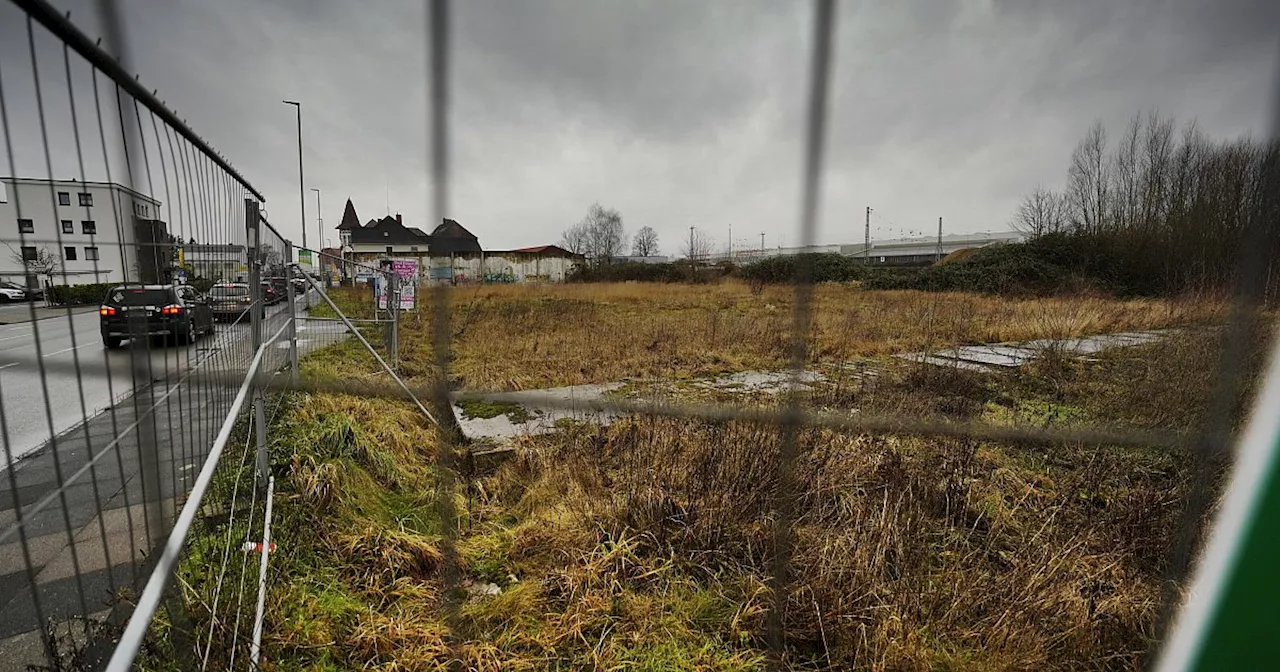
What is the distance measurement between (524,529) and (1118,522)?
240 cm

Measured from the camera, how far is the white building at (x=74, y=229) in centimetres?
52

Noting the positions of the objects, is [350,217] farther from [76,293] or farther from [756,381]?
[756,381]

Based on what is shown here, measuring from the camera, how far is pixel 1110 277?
450 cm

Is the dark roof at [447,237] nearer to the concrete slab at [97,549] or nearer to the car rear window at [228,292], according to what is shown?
the car rear window at [228,292]

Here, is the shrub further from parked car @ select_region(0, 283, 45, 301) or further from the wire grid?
parked car @ select_region(0, 283, 45, 301)

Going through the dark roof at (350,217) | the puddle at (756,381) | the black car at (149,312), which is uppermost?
the dark roof at (350,217)

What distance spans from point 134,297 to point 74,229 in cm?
19

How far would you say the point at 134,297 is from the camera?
2.48ft

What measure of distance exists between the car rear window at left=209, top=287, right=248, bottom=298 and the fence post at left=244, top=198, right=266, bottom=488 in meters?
0.09

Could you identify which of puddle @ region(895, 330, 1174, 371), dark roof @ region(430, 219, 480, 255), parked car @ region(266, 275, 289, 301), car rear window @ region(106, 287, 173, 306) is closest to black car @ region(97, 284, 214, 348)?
car rear window @ region(106, 287, 173, 306)

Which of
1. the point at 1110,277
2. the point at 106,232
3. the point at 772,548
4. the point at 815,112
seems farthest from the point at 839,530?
the point at 1110,277

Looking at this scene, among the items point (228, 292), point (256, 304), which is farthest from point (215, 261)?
point (256, 304)

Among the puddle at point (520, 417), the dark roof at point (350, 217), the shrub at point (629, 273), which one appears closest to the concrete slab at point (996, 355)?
the shrub at point (629, 273)

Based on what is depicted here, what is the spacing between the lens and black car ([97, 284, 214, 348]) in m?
0.73
